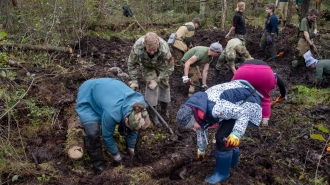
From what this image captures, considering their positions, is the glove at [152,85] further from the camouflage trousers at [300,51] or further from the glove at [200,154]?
the camouflage trousers at [300,51]

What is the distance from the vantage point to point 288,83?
759cm

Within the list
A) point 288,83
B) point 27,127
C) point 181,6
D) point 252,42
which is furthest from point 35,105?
point 181,6

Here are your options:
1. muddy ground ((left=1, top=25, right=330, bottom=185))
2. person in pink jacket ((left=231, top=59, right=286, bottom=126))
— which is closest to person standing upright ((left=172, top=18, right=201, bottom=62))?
muddy ground ((left=1, top=25, right=330, bottom=185))

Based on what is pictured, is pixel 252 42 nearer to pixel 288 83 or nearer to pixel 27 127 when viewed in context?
pixel 288 83

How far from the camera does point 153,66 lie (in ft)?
17.5

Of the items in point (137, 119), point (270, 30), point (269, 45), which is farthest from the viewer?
point (269, 45)

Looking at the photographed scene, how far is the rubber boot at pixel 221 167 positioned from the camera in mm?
3604

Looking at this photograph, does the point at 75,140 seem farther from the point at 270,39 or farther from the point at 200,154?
the point at 270,39

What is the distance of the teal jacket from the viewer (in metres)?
3.55

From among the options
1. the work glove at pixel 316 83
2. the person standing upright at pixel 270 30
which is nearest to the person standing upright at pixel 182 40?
the person standing upright at pixel 270 30

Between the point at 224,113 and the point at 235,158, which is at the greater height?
the point at 224,113

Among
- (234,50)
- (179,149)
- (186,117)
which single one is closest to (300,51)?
(234,50)

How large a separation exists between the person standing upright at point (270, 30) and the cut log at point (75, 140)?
19.8ft

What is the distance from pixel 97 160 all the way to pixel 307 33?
615cm
